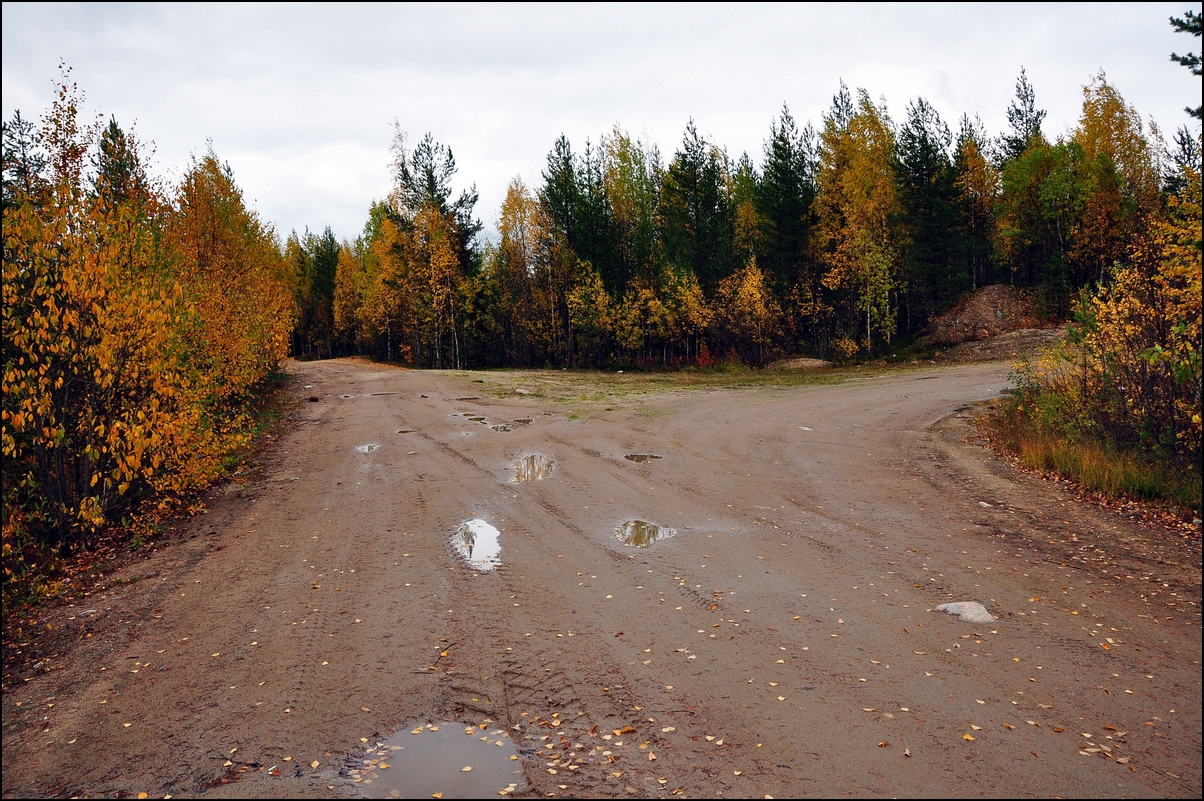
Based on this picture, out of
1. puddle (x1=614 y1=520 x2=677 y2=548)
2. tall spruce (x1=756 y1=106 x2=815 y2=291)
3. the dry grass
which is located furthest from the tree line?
puddle (x1=614 y1=520 x2=677 y2=548)

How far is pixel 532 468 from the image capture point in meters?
11.8

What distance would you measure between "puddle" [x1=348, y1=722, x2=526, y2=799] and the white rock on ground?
4.11m

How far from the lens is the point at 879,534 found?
8.09 m

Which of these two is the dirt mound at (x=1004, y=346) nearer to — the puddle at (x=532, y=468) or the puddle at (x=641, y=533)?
the puddle at (x=532, y=468)

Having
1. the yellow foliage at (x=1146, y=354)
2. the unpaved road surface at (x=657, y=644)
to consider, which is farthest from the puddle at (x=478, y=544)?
the yellow foliage at (x=1146, y=354)

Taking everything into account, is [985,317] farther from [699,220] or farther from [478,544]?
[478,544]

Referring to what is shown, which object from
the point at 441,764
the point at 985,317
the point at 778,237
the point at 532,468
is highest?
A: the point at 778,237

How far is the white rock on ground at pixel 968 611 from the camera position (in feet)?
18.7

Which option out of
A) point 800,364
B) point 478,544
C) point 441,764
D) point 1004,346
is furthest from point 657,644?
point 1004,346

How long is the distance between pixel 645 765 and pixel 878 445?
10.6m

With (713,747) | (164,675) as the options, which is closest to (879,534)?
(713,747)

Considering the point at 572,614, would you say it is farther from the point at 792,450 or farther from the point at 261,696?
the point at 792,450

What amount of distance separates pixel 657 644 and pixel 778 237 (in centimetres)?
3327

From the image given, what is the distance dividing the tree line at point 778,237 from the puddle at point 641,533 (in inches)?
1043
